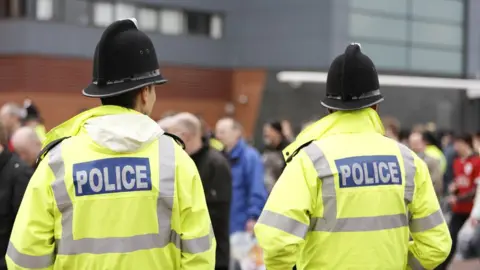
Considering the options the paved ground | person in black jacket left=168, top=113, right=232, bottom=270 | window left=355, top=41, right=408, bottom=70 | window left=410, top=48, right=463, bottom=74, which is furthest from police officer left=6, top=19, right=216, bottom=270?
window left=410, top=48, right=463, bottom=74

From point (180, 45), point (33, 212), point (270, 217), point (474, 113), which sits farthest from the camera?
point (474, 113)

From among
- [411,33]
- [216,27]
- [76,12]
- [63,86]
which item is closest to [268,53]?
[216,27]

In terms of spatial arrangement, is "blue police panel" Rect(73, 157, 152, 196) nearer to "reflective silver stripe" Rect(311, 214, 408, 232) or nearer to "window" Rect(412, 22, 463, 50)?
"reflective silver stripe" Rect(311, 214, 408, 232)

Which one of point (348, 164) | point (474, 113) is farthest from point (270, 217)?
point (474, 113)

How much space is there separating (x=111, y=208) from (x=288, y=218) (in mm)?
895

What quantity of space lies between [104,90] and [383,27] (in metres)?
34.2

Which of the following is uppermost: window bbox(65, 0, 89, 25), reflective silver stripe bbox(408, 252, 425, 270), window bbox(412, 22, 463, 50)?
window bbox(65, 0, 89, 25)

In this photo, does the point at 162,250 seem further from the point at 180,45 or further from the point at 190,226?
the point at 180,45

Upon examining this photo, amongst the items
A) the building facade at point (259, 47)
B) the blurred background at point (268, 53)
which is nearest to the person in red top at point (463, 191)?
the blurred background at point (268, 53)

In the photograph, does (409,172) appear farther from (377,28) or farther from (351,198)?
(377,28)

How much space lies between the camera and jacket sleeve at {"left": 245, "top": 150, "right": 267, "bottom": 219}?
8.98 meters

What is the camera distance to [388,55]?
122 ft

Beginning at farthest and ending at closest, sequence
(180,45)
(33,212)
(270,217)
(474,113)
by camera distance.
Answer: (474,113), (180,45), (270,217), (33,212)

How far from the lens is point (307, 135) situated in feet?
14.3
